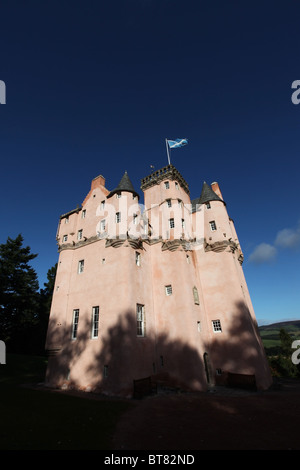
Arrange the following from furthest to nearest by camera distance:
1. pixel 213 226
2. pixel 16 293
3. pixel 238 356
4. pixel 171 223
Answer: pixel 16 293, pixel 213 226, pixel 171 223, pixel 238 356

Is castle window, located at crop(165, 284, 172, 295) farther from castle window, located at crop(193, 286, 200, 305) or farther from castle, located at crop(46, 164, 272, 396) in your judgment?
castle window, located at crop(193, 286, 200, 305)

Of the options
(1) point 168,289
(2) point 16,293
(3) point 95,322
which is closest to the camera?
(3) point 95,322

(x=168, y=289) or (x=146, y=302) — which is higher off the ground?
(x=168, y=289)

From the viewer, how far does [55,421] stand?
12562 millimetres

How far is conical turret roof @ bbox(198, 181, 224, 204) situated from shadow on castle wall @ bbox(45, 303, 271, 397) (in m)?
16.3

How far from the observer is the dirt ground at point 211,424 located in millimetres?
10297

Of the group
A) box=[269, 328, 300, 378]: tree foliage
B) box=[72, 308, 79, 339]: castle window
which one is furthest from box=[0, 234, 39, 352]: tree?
box=[269, 328, 300, 378]: tree foliage

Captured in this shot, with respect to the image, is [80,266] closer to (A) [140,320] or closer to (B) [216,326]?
(A) [140,320]

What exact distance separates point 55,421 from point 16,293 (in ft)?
112

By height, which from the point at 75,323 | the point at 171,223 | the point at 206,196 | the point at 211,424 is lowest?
the point at 211,424

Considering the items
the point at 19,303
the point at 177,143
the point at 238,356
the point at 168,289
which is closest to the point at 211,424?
the point at 238,356

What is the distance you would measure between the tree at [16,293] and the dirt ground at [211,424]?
3156 centimetres

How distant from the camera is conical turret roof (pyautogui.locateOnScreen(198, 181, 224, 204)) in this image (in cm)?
3447
